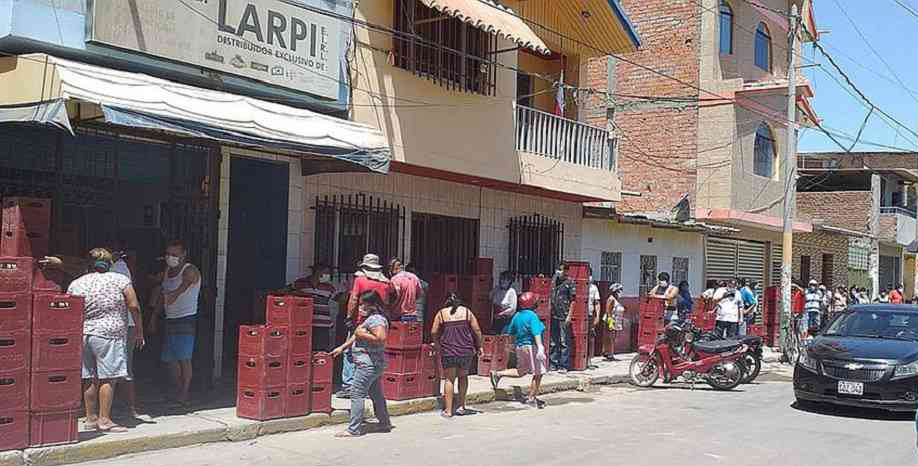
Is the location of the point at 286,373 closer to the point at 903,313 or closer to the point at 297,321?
the point at 297,321

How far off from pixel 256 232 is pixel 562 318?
5.64 m

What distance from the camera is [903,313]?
13766 mm

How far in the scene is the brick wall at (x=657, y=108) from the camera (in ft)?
85.9

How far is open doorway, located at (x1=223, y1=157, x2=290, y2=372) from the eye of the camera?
12.9 metres

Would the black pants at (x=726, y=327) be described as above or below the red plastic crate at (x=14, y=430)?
above

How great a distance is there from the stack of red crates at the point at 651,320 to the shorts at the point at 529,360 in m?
5.11

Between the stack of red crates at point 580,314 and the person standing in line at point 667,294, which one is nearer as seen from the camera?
the stack of red crates at point 580,314

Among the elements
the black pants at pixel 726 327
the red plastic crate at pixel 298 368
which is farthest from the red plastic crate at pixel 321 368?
the black pants at pixel 726 327

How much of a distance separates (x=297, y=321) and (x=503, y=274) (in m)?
5.85

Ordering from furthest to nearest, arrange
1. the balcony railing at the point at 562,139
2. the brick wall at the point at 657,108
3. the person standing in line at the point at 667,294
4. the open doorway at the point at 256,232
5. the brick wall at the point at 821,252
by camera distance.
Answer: the brick wall at the point at 821,252, the brick wall at the point at 657,108, the person standing in line at the point at 667,294, the balcony railing at the point at 562,139, the open doorway at the point at 256,232

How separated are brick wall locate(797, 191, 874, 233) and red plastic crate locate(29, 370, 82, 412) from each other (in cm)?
3450

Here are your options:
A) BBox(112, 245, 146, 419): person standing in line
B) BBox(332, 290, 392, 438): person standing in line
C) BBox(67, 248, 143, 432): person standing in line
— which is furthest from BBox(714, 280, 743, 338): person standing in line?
BBox(67, 248, 143, 432): person standing in line

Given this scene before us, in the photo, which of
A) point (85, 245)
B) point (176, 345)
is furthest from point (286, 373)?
point (85, 245)

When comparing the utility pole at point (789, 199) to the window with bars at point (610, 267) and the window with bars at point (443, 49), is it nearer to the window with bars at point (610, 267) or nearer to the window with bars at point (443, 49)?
the window with bars at point (610, 267)
